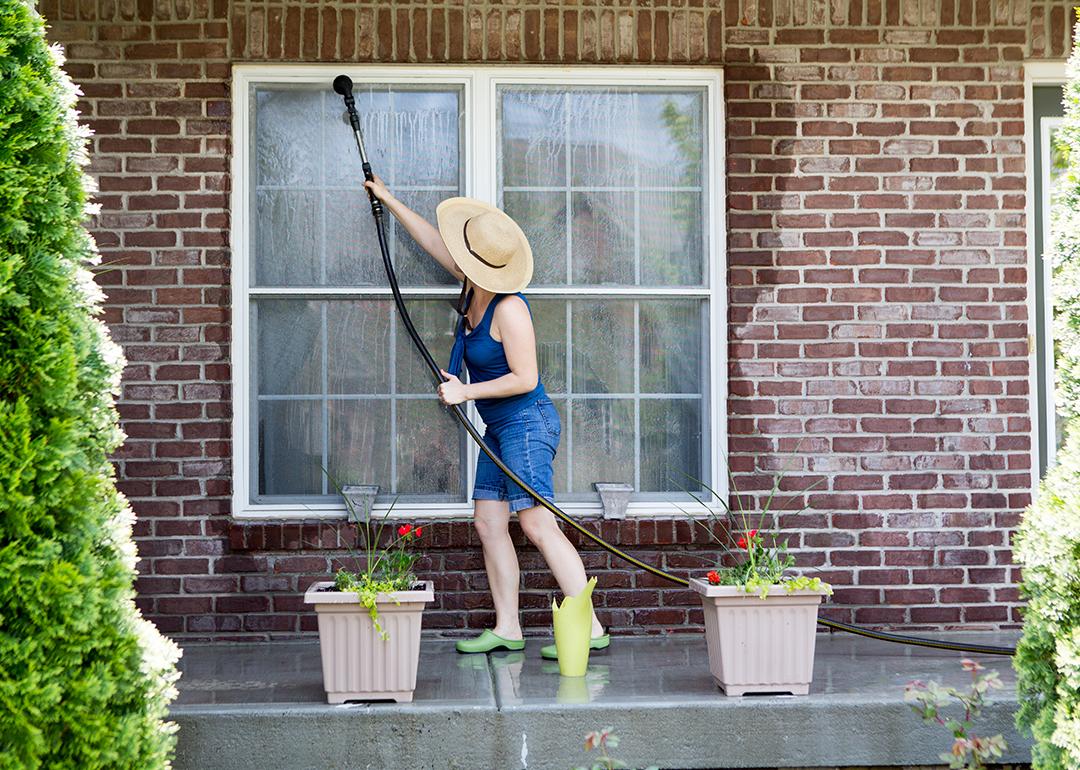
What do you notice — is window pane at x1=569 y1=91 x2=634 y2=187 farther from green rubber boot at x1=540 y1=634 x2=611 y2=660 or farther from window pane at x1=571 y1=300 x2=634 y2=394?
green rubber boot at x1=540 y1=634 x2=611 y2=660

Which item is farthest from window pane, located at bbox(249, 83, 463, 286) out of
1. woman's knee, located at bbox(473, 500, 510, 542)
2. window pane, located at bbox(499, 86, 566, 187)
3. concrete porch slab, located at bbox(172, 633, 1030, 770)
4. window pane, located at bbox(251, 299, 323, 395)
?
concrete porch slab, located at bbox(172, 633, 1030, 770)

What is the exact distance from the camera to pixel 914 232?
16.0 ft

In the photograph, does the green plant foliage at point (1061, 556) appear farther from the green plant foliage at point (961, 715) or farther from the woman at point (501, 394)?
the woman at point (501, 394)

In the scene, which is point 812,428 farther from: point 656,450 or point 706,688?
point 706,688

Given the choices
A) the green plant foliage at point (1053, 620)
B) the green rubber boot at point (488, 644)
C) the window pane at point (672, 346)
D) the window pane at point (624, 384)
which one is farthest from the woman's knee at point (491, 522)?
the green plant foliage at point (1053, 620)

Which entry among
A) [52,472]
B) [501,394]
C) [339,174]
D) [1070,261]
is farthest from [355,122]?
[1070,261]

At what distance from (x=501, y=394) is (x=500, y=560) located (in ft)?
2.22

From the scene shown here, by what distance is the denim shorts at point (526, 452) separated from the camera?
14.5 feet

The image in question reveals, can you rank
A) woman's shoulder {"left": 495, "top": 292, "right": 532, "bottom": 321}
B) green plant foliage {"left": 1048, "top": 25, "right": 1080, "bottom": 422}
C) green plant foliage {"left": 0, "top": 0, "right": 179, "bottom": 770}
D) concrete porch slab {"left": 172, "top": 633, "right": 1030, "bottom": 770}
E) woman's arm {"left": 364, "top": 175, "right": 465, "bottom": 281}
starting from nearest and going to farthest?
green plant foliage {"left": 0, "top": 0, "right": 179, "bottom": 770} < green plant foliage {"left": 1048, "top": 25, "right": 1080, "bottom": 422} < concrete porch slab {"left": 172, "top": 633, "right": 1030, "bottom": 770} < woman's shoulder {"left": 495, "top": 292, "right": 532, "bottom": 321} < woman's arm {"left": 364, "top": 175, "right": 465, "bottom": 281}

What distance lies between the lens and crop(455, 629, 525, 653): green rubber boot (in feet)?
14.7

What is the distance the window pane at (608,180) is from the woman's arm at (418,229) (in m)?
0.40

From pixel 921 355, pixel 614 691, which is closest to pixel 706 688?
pixel 614 691

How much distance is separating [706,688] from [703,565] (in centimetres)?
99

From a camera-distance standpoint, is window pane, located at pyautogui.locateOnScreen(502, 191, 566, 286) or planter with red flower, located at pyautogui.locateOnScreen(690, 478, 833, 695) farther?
window pane, located at pyautogui.locateOnScreen(502, 191, 566, 286)
